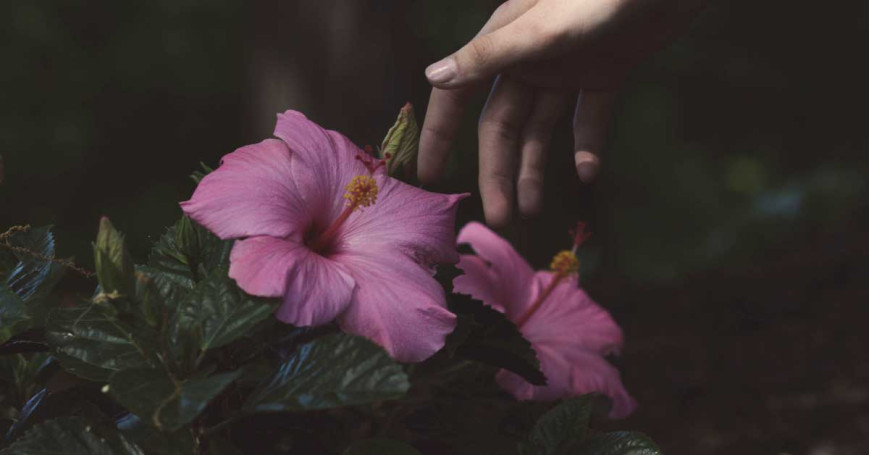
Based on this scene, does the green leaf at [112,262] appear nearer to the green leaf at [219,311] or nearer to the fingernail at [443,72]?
the green leaf at [219,311]

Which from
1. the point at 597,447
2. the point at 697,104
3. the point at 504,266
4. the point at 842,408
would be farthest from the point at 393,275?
the point at 697,104

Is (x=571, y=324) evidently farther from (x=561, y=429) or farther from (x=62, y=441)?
(x=62, y=441)

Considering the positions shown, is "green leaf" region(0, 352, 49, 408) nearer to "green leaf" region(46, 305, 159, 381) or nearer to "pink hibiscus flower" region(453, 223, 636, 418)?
"green leaf" region(46, 305, 159, 381)

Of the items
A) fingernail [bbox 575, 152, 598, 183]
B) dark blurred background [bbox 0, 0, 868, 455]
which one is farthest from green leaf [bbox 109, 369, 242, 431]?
dark blurred background [bbox 0, 0, 868, 455]

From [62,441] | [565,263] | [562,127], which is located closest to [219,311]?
[62,441]

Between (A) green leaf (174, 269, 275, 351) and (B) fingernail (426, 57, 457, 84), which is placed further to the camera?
(B) fingernail (426, 57, 457, 84)

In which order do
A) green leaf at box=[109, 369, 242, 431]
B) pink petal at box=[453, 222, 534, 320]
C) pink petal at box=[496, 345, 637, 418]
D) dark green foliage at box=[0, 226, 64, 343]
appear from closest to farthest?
green leaf at box=[109, 369, 242, 431] < dark green foliage at box=[0, 226, 64, 343] < pink petal at box=[496, 345, 637, 418] < pink petal at box=[453, 222, 534, 320]

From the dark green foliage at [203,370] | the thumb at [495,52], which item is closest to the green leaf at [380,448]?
A: the dark green foliage at [203,370]
